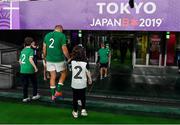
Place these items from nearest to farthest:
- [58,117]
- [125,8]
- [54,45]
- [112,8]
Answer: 1. [58,117]
2. [54,45]
3. [125,8]
4. [112,8]

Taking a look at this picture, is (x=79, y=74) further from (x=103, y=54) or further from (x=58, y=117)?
(x=103, y=54)

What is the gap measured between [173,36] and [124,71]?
3665 millimetres

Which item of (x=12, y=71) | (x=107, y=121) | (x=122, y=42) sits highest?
(x=122, y=42)

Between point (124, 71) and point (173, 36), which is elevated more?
point (173, 36)

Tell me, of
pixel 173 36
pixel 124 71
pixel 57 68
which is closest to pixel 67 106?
pixel 57 68

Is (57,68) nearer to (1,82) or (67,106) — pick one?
(67,106)

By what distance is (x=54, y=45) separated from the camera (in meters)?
6.96

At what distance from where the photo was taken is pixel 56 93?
7.62 meters

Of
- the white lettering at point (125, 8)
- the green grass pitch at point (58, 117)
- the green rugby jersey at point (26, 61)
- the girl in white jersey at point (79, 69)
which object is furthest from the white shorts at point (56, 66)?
the white lettering at point (125, 8)

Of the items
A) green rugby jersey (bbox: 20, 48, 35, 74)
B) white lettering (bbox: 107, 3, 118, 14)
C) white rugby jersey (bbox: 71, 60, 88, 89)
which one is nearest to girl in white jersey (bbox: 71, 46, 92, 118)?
white rugby jersey (bbox: 71, 60, 88, 89)

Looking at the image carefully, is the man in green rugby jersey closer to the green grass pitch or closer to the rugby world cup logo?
the green grass pitch

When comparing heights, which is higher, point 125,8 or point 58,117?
point 125,8

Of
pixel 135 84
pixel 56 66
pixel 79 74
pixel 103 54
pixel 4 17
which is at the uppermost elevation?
pixel 4 17

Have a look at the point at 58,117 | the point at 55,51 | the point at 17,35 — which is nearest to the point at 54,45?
the point at 55,51
